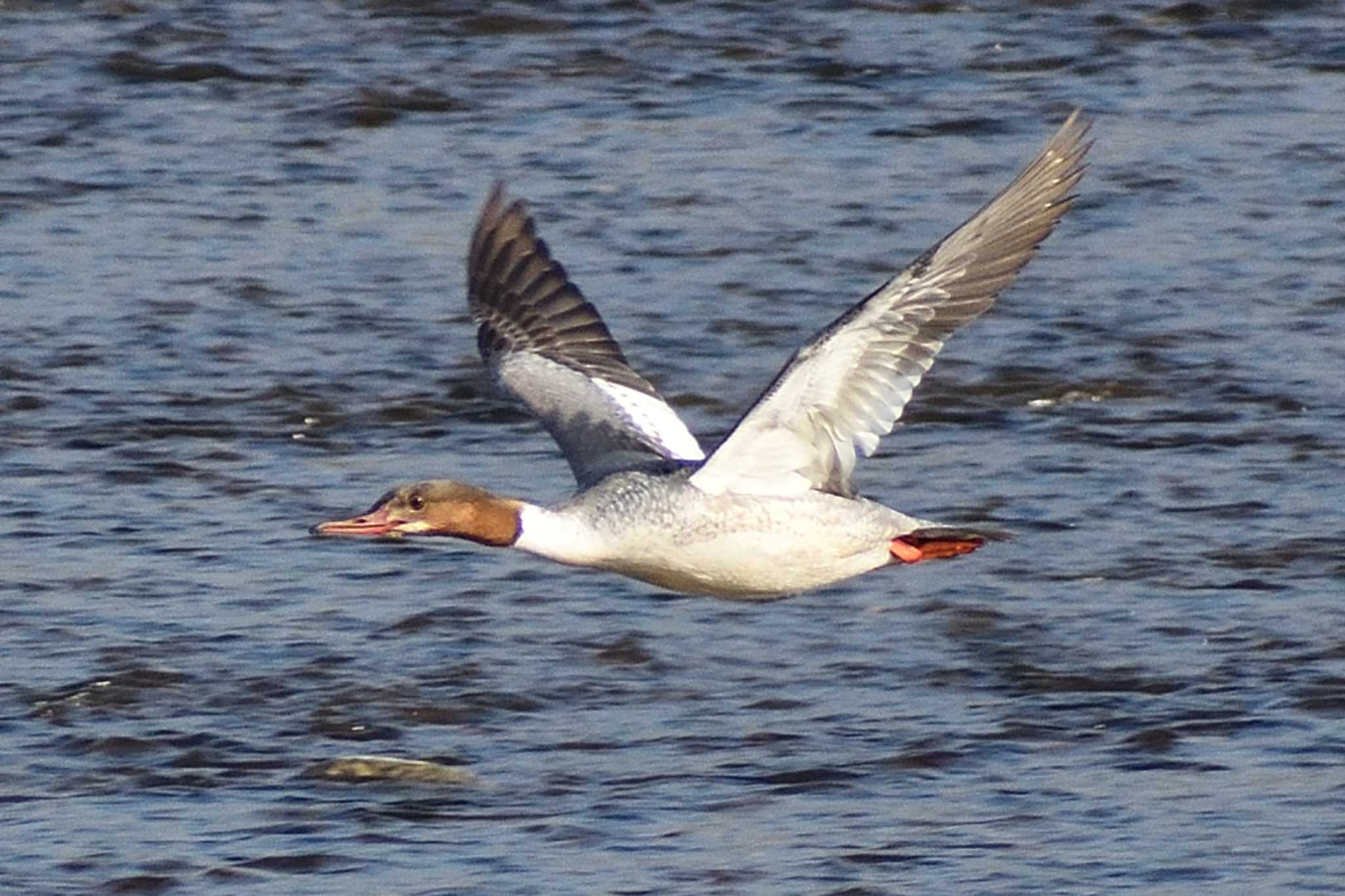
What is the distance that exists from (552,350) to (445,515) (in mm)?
1318

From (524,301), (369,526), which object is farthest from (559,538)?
(524,301)

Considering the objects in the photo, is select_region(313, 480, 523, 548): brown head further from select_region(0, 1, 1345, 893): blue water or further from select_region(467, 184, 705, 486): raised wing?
select_region(467, 184, 705, 486): raised wing

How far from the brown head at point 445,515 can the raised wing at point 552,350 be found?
660 millimetres

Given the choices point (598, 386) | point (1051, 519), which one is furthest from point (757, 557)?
point (1051, 519)

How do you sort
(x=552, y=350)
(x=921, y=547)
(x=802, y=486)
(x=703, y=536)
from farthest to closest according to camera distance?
(x=552, y=350)
(x=921, y=547)
(x=802, y=486)
(x=703, y=536)

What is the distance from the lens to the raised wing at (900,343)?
6.22 metres

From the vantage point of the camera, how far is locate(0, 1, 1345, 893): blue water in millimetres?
6203

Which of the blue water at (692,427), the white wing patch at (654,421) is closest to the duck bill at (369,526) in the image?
the blue water at (692,427)

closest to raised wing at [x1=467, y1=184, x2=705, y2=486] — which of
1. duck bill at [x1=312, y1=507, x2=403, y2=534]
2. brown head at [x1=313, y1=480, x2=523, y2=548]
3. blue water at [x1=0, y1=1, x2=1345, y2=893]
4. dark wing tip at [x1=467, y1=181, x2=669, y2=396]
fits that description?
dark wing tip at [x1=467, y1=181, x2=669, y2=396]

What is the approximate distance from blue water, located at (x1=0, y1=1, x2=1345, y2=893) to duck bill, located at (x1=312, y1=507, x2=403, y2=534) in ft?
1.76

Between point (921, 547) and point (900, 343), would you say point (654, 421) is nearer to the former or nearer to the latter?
point (921, 547)

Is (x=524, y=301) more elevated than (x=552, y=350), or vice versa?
(x=524, y=301)

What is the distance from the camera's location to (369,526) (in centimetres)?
641

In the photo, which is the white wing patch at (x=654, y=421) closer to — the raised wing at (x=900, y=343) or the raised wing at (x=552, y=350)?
the raised wing at (x=552, y=350)
